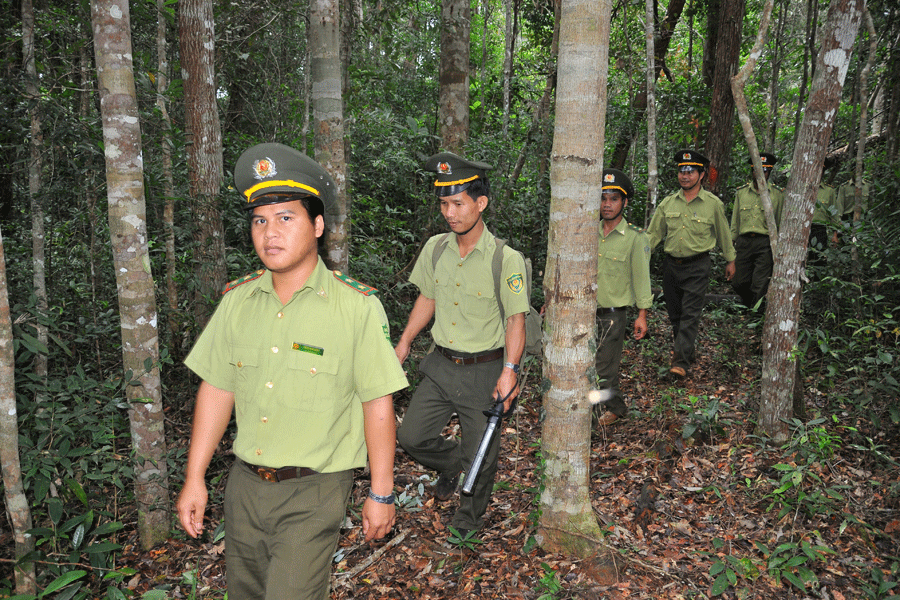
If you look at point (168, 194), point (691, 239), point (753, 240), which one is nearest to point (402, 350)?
point (168, 194)

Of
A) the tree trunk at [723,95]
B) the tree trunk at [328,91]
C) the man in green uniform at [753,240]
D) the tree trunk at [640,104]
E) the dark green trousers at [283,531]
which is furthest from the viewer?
the tree trunk at [640,104]

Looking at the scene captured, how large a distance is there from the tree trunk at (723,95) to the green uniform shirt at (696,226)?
3187mm

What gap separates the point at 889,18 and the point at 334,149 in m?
7.18

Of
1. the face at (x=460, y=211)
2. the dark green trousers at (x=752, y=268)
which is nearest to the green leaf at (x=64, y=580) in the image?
the face at (x=460, y=211)

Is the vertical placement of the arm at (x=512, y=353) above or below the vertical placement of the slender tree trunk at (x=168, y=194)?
below

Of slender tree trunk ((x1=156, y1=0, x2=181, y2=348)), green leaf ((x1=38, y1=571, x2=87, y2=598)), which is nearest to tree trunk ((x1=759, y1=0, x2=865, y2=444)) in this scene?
green leaf ((x1=38, y1=571, x2=87, y2=598))

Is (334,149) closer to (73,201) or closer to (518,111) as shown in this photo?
(73,201)

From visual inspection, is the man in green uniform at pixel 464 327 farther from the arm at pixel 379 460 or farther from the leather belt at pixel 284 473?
the leather belt at pixel 284 473

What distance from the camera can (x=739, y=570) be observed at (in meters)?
3.26

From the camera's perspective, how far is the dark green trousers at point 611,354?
5348 mm

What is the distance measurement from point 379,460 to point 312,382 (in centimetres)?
39

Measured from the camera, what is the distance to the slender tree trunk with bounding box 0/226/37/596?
2.68 m

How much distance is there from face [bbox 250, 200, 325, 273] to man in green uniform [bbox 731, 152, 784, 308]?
6.99 meters

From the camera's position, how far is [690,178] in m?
6.38
